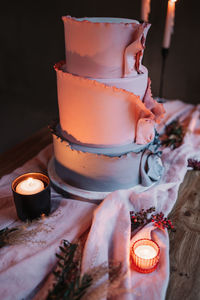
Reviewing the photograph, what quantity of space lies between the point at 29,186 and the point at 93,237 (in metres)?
0.25

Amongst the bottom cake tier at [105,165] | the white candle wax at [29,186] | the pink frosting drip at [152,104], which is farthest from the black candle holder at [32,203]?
the pink frosting drip at [152,104]

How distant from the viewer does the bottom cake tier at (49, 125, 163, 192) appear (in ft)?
2.90

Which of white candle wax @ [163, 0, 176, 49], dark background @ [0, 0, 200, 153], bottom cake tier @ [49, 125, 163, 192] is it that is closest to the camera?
bottom cake tier @ [49, 125, 163, 192]

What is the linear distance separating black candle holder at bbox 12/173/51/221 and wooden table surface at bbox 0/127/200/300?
0.32 metres

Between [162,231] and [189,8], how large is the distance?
4.33 ft

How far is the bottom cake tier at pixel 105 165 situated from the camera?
883 millimetres

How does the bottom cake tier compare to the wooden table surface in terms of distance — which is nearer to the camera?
the wooden table surface

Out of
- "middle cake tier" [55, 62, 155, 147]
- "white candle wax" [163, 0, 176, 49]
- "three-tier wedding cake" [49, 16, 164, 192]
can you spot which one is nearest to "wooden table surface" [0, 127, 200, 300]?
"three-tier wedding cake" [49, 16, 164, 192]

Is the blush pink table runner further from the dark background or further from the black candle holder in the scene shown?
the dark background

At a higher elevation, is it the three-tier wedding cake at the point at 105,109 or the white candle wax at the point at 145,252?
the three-tier wedding cake at the point at 105,109

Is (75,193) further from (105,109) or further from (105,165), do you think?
(105,109)

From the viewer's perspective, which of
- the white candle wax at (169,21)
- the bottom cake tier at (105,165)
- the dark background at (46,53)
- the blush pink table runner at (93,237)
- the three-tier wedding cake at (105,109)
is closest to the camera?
the blush pink table runner at (93,237)

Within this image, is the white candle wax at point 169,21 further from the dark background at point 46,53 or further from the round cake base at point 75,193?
the round cake base at point 75,193

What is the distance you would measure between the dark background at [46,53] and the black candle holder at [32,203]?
68cm
